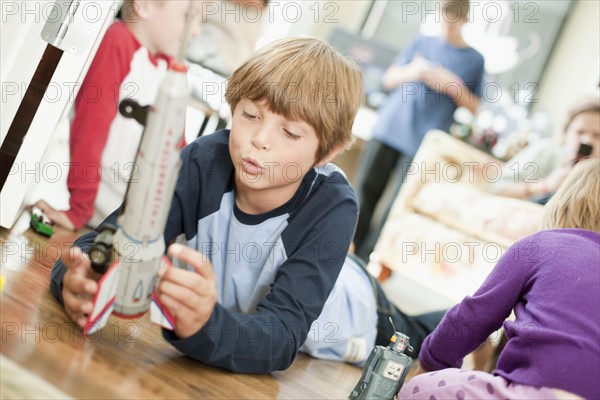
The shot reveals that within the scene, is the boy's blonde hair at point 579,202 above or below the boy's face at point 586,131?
below

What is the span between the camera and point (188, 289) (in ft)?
2.46

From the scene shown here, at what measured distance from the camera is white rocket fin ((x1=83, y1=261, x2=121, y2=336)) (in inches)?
28.2

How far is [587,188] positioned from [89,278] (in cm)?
71

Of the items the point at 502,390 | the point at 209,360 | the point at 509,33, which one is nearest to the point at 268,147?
the point at 209,360

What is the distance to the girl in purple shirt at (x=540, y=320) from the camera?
847mm

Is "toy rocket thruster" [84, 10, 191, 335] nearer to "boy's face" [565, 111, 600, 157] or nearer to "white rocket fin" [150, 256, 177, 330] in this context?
"white rocket fin" [150, 256, 177, 330]

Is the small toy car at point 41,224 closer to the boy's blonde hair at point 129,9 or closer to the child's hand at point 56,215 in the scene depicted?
the child's hand at point 56,215

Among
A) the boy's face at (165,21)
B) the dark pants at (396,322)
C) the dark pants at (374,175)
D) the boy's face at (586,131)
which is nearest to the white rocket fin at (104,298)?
the dark pants at (396,322)

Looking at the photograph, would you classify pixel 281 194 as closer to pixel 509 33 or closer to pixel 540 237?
pixel 540 237

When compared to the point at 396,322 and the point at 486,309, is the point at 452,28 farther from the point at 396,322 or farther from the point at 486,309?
the point at 486,309

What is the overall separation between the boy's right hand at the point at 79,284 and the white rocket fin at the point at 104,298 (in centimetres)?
2

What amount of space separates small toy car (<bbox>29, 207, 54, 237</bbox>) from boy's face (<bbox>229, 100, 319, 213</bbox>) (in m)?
0.54

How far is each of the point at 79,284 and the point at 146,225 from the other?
0.15 m

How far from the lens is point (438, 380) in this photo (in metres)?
0.93
